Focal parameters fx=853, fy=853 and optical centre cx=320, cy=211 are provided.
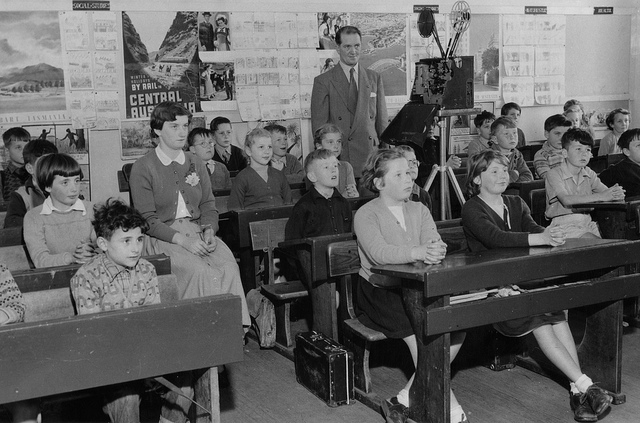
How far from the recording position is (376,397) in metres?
3.88

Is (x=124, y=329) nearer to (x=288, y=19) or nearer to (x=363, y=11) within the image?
(x=288, y=19)

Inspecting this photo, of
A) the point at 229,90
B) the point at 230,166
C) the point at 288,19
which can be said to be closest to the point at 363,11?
the point at 288,19

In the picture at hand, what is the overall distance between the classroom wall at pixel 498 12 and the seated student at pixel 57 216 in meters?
2.96

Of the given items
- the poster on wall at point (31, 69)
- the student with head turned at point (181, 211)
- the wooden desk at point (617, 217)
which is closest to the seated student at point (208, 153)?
the poster on wall at point (31, 69)

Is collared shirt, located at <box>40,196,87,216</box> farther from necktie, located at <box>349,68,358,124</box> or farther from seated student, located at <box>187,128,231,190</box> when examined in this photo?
necktie, located at <box>349,68,358,124</box>

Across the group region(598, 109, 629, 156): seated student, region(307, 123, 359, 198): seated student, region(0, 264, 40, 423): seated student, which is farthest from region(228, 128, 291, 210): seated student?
region(598, 109, 629, 156): seated student

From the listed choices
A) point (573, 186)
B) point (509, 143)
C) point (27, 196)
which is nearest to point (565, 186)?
point (573, 186)

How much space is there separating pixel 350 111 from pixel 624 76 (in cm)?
457

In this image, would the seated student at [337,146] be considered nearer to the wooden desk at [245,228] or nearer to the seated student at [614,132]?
the wooden desk at [245,228]

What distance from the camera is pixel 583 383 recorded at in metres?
3.68

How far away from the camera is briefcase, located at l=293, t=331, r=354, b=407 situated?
3.82 meters

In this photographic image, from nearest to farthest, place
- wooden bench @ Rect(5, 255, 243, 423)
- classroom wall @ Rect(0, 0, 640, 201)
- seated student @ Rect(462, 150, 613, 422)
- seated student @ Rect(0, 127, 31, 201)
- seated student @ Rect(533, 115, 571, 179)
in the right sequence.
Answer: wooden bench @ Rect(5, 255, 243, 423) → seated student @ Rect(462, 150, 613, 422) → seated student @ Rect(0, 127, 31, 201) → seated student @ Rect(533, 115, 571, 179) → classroom wall @ Rect(0, 0, 640, 201)

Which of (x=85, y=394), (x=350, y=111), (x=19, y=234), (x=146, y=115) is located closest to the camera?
(x=85, y=394)

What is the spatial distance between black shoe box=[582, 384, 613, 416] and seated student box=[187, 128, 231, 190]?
→ 3.44 meters
